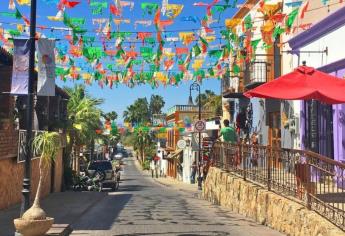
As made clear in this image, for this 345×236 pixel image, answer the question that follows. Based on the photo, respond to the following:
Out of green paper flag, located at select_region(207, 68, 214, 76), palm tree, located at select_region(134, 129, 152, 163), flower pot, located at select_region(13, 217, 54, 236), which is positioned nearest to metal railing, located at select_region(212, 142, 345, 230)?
flower pot, located at select_region(13, 217, 54, 236)

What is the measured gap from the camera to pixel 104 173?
3306 cm

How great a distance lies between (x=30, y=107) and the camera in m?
9.55

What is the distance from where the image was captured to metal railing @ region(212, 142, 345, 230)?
8.34 metres

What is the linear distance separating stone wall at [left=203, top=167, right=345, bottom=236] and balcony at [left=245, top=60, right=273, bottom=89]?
7.74 metres

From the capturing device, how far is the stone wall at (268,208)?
8656 millimetres

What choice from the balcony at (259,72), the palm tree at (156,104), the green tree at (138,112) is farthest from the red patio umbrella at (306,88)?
the palm tree at (156,104)

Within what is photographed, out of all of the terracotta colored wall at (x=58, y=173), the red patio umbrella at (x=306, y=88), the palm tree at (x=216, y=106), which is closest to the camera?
the red patio umbrella at (x=306, y=88)

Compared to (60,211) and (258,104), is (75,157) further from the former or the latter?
(60,211)

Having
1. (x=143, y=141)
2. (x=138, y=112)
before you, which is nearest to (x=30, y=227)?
(x=143, y=141)

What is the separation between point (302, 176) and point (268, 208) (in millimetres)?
2035

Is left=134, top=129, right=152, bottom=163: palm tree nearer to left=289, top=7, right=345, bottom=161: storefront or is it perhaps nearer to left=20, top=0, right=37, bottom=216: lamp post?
left=289, top=7, right=345, bottom=161: storefront

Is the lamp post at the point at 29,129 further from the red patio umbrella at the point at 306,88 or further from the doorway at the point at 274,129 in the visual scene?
the doorway at the point at 274,129

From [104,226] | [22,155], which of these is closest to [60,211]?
[22,155]

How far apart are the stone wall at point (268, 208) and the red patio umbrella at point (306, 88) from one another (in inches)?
82.8
